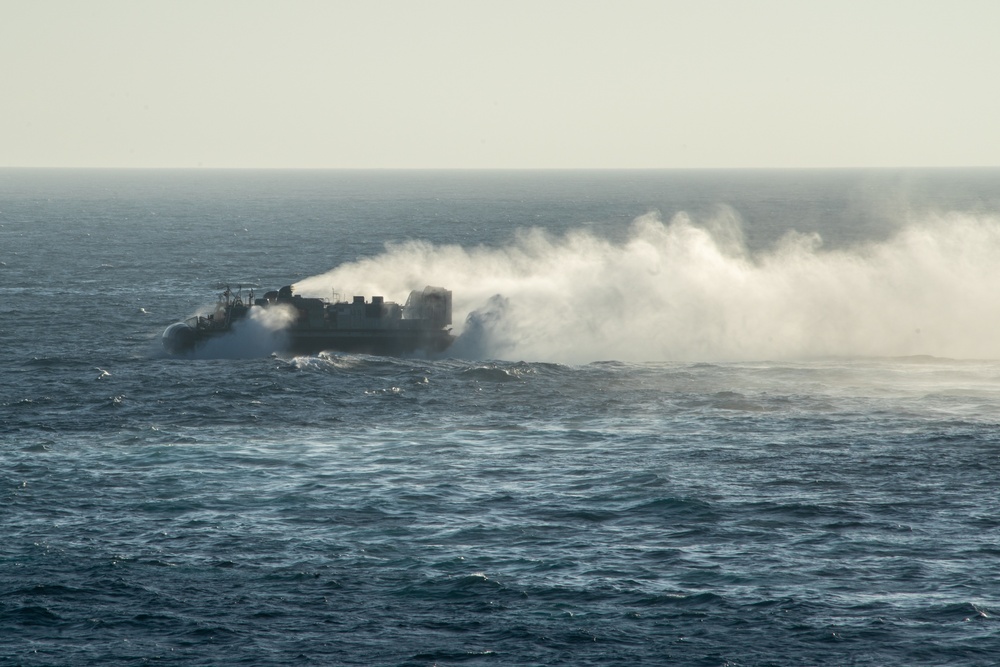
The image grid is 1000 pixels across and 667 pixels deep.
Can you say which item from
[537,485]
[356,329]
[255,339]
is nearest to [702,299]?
[356,329]

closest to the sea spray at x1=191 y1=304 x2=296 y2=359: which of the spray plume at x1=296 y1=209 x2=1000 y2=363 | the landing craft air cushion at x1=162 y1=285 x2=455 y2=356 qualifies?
the landing craft air cushion at x1=162 y1=285 x2=455 y2=356

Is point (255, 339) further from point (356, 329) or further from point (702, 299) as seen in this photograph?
point (702, 299)

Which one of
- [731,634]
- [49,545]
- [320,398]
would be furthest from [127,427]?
[731,634]

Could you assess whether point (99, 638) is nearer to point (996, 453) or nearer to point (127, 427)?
point (127, 427)

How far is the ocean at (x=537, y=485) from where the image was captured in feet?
129

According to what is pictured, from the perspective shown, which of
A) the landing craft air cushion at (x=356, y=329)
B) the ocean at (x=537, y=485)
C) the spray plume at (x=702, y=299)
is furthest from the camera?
the spray plume at (x=702, y=299)

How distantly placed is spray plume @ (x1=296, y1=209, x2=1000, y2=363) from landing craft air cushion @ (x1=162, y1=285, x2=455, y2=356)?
10.7 ft

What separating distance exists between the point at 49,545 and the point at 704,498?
26428 mm

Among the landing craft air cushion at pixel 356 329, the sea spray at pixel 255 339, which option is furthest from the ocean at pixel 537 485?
the landing craft air cushion at pixel 356 329

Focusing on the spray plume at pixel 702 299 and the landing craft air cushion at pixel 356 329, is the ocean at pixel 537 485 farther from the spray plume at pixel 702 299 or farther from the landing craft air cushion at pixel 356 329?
the landing craft air cushion at pixel 356 329

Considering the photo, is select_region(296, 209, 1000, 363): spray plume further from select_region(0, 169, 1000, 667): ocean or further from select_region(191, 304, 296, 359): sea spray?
select_region(191, 304, 296, 359): sea spray

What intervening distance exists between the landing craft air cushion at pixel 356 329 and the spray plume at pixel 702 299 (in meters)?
3.25

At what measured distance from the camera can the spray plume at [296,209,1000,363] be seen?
95562 mm

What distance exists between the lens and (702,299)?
345 ft
